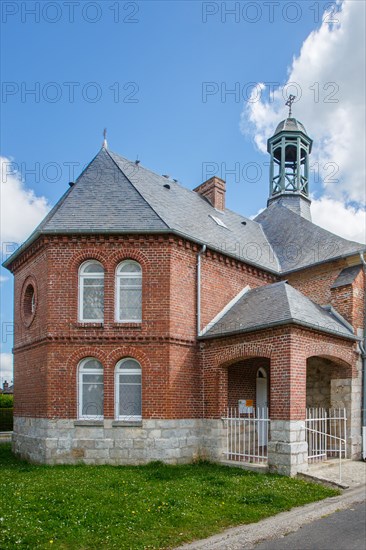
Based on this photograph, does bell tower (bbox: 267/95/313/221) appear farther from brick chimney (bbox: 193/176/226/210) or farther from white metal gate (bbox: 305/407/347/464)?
white metal gate (bbox: 305/407/347/464)

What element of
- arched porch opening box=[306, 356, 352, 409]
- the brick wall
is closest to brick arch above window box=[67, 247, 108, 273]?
the brick wall

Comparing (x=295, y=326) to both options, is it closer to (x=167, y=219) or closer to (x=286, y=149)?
(x=167, y=219)

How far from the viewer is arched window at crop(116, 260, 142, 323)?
13.6 metres

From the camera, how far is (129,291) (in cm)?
1374

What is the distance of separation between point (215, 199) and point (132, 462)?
10.5 meters

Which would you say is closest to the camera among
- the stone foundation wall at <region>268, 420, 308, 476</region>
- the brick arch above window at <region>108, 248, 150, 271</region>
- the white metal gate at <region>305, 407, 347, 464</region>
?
the stone foundation wall at <region>268, 420, 308, 476</region>

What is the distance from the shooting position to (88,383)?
1341 cm

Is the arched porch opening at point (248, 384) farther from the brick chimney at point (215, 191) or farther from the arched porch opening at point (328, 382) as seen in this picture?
the brick chimney at point (215, 191)

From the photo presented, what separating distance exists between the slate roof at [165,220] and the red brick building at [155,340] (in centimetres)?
7

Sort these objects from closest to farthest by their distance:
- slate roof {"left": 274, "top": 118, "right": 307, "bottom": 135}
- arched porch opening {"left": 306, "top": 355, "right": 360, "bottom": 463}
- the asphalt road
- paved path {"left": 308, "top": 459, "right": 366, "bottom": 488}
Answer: the asphalt road → paved path {"left": 308, "top": 459, "right": 366, "bottom": 488} → arched porch opening {"left": 306, "top": 355, "right": 360, "bottom": 463} → slate roof {"left": 274, "top": 118, "right": 307, "bottom": 135}

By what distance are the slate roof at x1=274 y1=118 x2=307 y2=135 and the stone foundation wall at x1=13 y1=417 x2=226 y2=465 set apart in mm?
15315

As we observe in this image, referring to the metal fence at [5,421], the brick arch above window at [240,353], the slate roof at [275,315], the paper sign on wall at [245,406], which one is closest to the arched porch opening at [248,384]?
the paper sign on wall at [245,406]

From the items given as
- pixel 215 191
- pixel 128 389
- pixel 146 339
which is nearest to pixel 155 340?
pixel 146 339

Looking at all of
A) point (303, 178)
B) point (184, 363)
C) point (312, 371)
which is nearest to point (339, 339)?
point (312, 371)
